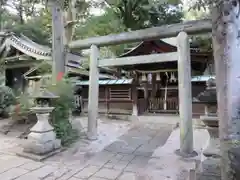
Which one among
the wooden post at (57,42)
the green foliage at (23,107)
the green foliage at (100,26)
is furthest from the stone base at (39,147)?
the green foliage at (100,26)

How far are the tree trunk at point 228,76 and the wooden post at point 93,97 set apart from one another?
13.9 ft

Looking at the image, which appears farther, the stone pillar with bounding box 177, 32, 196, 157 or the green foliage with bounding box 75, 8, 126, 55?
the green foliage with bounding box 75, 8, 126, 55

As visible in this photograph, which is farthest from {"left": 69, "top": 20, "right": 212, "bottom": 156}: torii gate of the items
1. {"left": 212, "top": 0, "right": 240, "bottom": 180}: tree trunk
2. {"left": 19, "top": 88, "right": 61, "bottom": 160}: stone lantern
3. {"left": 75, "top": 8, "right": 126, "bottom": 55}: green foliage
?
{"left": 75, "top": 8, "right": 126, "bottom": 55}: green foliage

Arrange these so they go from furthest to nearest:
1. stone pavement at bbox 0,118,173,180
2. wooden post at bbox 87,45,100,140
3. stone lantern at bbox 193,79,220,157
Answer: wooden post at bbox 87,45,100,140 → stone pavement at bbox 0,118,173,180 → stone lantern at bbox 193,79,220,157

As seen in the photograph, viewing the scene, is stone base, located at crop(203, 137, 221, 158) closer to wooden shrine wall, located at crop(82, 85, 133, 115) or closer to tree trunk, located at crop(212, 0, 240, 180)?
tree trunk, located at crop(212, 0, 240, 180)

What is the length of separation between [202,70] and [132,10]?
6.27 metres

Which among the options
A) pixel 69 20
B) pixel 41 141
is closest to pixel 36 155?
pixel 41 141

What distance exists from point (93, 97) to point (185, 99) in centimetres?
257

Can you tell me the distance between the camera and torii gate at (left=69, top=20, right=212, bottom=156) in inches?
178

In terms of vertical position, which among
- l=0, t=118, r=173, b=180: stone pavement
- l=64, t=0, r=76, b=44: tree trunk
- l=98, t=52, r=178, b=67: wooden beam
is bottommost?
Answer: l=0, t=118, r=173, b=180: stone pavement

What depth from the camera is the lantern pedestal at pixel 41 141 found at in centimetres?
427

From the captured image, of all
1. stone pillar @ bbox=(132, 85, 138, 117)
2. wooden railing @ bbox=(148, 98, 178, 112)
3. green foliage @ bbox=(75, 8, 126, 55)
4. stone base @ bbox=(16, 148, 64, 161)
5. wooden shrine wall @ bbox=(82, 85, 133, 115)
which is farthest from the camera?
green foliage @ bbox=(75, 8, 126, 55)

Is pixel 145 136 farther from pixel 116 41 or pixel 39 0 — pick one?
pixel 39 0

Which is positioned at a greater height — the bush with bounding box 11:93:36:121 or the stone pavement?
the bush with bounding box 11:93:36:121
